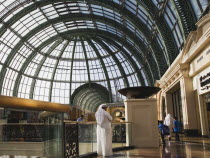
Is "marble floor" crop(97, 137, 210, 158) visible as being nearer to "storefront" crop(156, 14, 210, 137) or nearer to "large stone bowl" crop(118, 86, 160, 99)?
"large stone bowl" crop(118, 86, 160, 99)

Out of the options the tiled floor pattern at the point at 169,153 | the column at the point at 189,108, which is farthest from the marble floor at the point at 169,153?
the column at the point at 189,108

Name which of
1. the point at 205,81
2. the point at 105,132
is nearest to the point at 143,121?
the point at 105,132

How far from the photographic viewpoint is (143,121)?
10008mm

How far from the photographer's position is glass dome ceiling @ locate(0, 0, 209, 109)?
62.6 feet

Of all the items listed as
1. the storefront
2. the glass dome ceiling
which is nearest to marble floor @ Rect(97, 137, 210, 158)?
the storefront

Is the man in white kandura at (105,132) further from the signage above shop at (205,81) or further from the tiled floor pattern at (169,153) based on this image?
the signage above shop at (205,81)

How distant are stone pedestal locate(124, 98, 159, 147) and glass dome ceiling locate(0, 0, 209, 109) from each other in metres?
6.30

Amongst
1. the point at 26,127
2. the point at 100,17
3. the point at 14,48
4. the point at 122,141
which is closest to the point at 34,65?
the point at 14,48

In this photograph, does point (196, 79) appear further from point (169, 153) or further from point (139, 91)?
point (169, 153)

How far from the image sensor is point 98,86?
46.3 meters

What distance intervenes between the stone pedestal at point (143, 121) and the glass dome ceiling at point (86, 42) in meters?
6.30

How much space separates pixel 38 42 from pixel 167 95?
23.9 m

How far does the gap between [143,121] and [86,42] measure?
36.1m

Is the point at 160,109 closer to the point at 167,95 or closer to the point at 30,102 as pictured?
the point at 167,95
